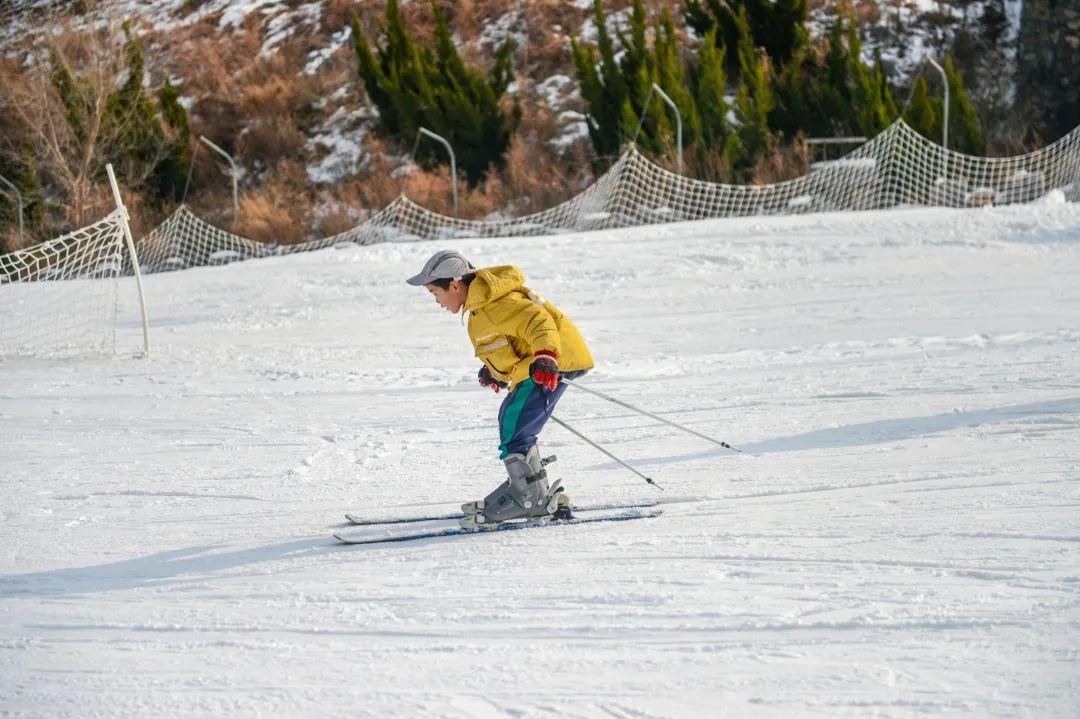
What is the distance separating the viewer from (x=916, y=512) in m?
5.13

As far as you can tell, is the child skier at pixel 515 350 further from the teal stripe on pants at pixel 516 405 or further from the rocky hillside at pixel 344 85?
the rocky hillside at pixel 344 85

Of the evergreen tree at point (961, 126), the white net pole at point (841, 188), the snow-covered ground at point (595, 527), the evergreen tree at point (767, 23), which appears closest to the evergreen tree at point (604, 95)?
the white net pole at point (841, 188)

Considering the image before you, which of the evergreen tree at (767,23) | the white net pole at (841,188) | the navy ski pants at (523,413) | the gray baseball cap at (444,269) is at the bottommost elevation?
the white net pole at (841,188)

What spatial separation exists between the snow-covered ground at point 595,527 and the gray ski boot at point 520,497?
172mm

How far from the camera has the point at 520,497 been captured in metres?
5.27

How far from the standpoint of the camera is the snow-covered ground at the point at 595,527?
11.8ft

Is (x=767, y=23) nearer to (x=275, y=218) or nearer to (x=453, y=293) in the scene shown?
(x=275, y=218)

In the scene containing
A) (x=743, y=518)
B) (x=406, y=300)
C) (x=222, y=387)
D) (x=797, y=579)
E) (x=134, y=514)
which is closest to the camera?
(x=797, y=579)

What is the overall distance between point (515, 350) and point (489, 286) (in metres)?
0.30

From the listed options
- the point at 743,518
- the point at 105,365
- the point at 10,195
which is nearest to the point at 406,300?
the point at 105,365

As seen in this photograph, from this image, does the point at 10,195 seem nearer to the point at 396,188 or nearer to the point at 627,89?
the point at 396,188

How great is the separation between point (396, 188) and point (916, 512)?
19795 mm

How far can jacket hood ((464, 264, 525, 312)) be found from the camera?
16.7ft

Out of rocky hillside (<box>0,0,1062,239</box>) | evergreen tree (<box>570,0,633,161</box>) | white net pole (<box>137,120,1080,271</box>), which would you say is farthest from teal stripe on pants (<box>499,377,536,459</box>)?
rocky hillside (<box>0,0,1062,239</box>)
